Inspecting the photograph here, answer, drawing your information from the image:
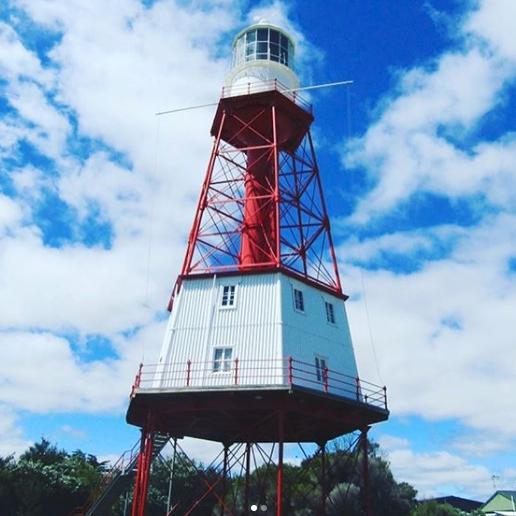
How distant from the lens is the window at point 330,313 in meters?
26.5

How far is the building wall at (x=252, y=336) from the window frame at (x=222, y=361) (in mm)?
83

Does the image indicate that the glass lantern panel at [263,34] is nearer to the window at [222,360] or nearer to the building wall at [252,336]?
the building wall at [252,336]

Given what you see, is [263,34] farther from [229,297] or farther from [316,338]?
[316,338]

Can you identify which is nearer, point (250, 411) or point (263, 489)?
point (250, 411)

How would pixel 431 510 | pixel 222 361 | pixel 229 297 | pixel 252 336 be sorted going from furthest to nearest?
pixel 431 510 < pixel 229 297 < pixel 252 336 < pixel 222 361

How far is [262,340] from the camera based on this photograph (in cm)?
2380

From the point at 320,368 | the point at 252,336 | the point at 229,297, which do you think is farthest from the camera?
the point at 229,297

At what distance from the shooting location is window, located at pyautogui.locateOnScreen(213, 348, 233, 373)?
23453mm

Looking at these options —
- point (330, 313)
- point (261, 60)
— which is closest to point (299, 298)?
point (330, 313)

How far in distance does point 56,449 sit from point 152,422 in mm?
32875

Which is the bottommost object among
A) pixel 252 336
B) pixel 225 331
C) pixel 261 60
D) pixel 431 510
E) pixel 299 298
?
pixel 252 336

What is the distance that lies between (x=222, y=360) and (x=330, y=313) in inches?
230

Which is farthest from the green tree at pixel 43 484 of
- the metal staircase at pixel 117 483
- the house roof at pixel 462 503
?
the house roof at pixel 462 503

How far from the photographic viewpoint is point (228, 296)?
2547 centimetres
